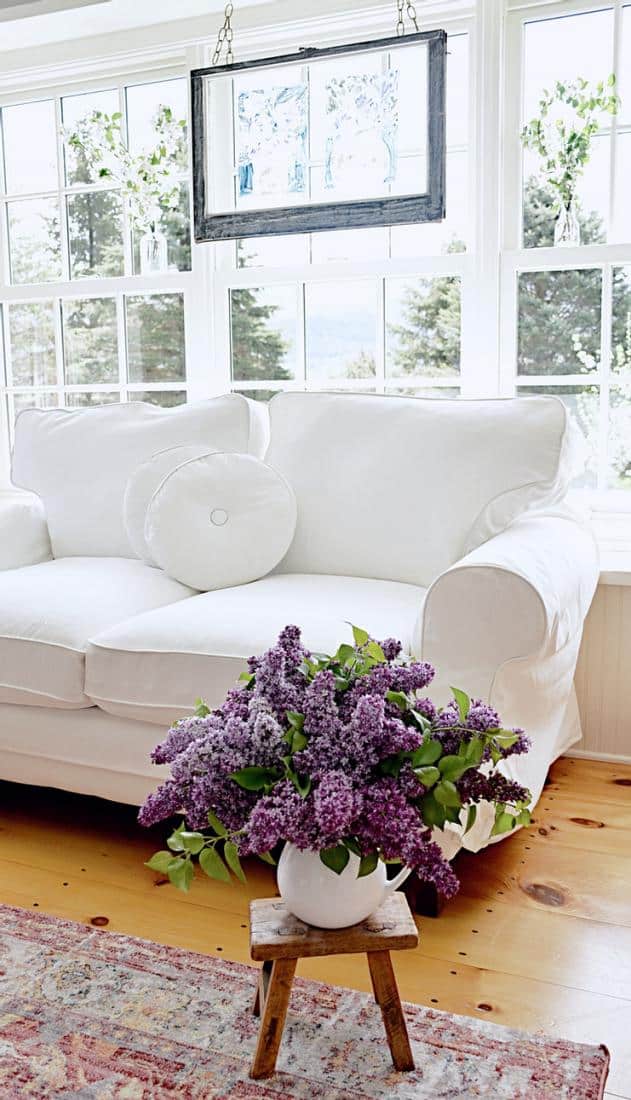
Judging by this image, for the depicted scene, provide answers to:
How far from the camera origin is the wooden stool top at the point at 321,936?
1.29 m

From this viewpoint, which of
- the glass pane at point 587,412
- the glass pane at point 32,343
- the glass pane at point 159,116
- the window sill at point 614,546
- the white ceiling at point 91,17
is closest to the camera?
the window sill at point 614,546

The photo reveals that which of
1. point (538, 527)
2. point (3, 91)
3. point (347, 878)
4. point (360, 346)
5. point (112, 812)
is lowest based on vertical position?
point (112, 812)

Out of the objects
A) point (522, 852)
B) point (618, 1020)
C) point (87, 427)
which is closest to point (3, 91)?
point (87, 427)

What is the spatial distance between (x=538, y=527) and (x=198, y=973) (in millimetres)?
1160

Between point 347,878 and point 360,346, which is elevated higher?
point 360,346

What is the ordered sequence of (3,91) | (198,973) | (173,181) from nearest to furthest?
(198,973) → (173,181) → (3,91)

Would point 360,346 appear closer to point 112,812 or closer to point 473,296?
point 473,296

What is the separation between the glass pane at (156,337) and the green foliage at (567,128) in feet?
4.24

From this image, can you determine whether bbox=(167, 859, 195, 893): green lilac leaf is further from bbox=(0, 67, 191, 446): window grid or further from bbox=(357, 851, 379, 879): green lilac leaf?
bbox=(0, 67, 191, 446): window grid

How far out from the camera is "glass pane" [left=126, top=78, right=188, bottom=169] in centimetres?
341

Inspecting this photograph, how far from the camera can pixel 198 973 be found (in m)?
1.68

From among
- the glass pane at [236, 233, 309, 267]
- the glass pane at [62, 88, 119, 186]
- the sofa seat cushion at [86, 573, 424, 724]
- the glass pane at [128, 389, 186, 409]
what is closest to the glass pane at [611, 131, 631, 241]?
the glass pane at [236, 233, 309, 267]

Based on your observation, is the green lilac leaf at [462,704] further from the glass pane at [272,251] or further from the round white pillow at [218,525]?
the glass pane at [272,251]

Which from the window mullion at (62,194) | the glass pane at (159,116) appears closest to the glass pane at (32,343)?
the window mullion at (62,194)
